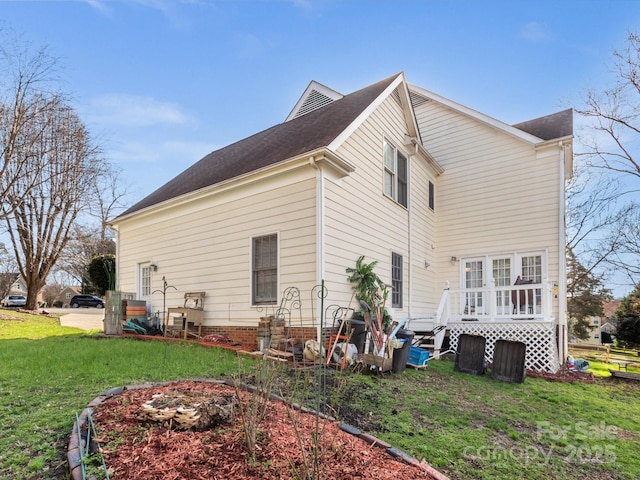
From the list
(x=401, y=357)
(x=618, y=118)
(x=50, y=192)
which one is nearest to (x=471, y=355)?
(x=401, y=357)

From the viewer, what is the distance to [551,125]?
38.9 feet

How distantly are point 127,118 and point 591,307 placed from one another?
2552 centimetres

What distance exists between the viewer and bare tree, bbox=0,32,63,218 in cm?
1286

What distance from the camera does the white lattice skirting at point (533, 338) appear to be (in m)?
8.33

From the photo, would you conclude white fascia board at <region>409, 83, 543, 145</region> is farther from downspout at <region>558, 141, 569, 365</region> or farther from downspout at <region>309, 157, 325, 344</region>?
downspout at <region>309, 157, 325, 344</region>

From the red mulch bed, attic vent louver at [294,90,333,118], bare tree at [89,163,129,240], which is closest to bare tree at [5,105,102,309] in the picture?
bare tree at [89,163,129,240]

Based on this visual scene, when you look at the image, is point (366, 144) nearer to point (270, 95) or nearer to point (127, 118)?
point (270, 95)

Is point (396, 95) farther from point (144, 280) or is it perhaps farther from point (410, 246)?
point (144, 280)

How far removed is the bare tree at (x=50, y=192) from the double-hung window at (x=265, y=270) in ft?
33.5

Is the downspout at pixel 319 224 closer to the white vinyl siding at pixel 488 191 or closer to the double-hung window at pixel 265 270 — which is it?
the double-hung window at pixel 265 270

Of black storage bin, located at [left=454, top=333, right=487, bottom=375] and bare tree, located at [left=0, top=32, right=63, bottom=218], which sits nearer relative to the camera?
black storage bin, located at [left=454, top=333, right=487, bottom=375]

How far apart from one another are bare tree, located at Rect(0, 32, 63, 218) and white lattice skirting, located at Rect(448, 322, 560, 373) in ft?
50.2

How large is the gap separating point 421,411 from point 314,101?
35.5ft

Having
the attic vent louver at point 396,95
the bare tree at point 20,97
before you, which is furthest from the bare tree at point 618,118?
the bare tree at point 20,97
